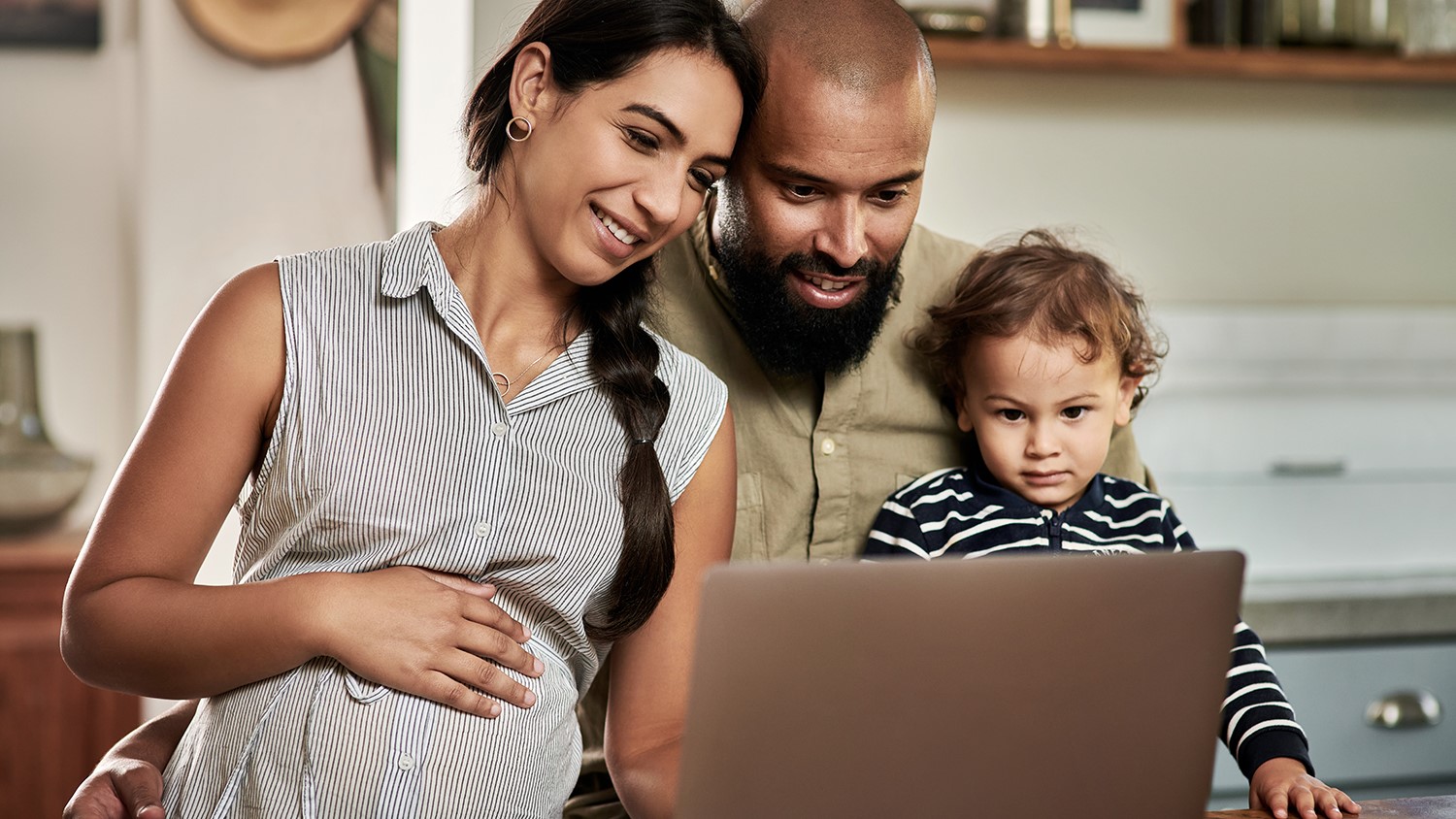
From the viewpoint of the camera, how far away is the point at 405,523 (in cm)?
113

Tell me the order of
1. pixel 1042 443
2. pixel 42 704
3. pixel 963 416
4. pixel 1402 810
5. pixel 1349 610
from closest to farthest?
1. pixel 1402 810
2. pixel 1042 443
3. pixel 963 416
4. pixel 1349 610
5. pixel 42 704

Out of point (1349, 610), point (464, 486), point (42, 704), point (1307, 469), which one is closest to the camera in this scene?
point (464, 486)

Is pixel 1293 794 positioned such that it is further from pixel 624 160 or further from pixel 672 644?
pixel 624 160

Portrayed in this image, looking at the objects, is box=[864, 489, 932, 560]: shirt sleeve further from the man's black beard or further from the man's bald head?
the man's bald head

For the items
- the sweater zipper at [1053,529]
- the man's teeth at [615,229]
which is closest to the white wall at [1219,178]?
the sweater zipper at [1053,529]

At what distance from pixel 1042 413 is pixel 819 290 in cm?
29

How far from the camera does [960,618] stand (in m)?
0.78

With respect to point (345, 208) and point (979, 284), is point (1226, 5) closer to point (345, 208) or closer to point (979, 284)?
point (979, 284)

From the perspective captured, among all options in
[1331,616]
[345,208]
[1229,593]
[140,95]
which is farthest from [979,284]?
[140,95]

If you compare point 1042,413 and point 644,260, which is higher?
point 644,260

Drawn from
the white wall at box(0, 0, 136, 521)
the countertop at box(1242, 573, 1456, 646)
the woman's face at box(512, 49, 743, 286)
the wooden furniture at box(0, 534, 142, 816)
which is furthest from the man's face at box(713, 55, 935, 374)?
the white wall at box(0, 0, 136, 521)

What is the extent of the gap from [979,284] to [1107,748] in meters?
0.80

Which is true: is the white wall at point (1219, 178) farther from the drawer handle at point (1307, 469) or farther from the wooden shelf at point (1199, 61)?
the drawer handle at point (1307, 469)

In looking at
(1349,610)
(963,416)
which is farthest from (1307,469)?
(963,416)
